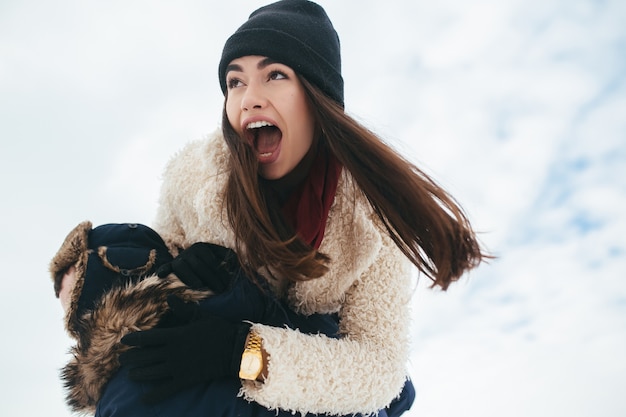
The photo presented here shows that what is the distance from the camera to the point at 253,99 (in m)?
1.36

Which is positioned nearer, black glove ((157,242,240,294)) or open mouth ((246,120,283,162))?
black glove ((157,242,240,294))

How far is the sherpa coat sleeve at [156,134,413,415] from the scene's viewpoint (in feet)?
4.10

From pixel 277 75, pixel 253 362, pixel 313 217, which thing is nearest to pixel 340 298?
pixel 313 217

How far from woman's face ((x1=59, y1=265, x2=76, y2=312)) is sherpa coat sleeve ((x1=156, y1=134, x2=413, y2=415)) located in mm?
294

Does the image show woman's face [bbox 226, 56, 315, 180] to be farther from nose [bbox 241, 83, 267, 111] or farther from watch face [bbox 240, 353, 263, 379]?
watch face [bbox 240, 353, 263, 379]

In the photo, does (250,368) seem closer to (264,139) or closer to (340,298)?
(340,298)

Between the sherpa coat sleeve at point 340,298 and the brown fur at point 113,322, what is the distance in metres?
0.22

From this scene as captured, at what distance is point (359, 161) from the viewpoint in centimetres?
136

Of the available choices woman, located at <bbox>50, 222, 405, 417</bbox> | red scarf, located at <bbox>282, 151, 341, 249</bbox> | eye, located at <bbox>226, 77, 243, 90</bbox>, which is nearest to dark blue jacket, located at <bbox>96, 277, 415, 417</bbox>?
woman, located at <bbox>50, 222, 405, 417</bbox>

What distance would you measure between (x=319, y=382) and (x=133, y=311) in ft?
1.38

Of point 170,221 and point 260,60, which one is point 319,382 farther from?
point 260,60

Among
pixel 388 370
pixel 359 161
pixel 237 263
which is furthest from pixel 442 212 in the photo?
pixel 237 263

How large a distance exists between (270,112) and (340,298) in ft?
1.64

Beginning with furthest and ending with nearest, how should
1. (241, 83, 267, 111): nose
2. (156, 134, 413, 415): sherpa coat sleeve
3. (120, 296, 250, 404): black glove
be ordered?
1. (241, 83, 267, 111): nose
2. (156, 134, 413, 415): sherpa coat sleeve
3. (120, 296, 250, 404): black glove
